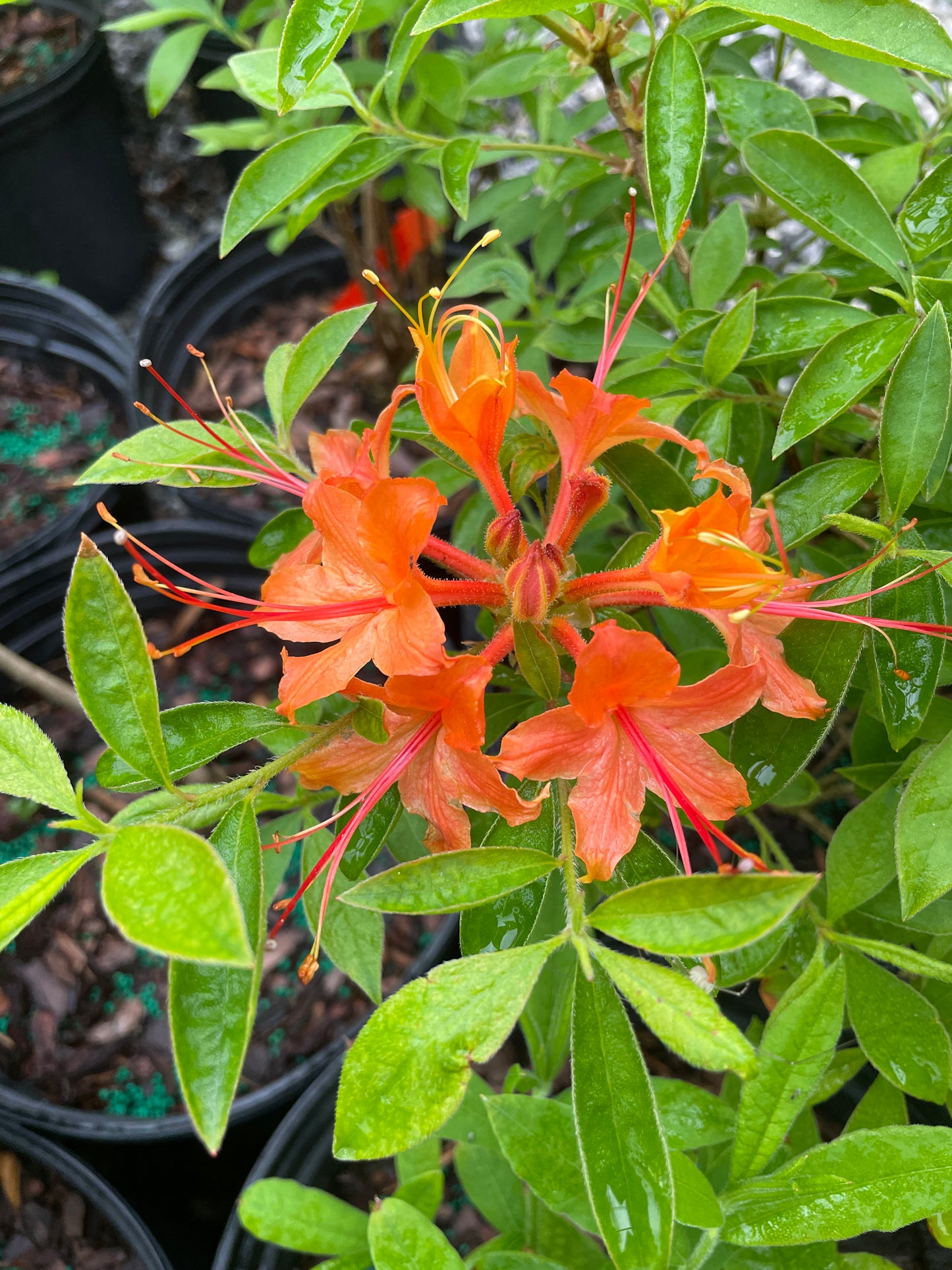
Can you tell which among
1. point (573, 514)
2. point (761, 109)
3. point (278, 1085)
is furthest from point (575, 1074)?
point (278, 1085)

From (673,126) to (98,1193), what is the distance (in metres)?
1.25

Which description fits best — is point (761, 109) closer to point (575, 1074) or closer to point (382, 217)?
point (575, 1074)

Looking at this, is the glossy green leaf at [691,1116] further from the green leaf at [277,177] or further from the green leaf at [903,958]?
the green leaf at [277,177]

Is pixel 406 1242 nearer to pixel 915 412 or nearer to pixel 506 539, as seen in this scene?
pixel 506 539

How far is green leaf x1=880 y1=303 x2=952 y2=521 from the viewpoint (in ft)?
1.96

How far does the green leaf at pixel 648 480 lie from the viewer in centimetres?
67

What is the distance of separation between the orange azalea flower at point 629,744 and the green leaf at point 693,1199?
0.17 meters

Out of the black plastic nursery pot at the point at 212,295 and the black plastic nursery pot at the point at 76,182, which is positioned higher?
the black plastic nursery pot at the point at 76,182

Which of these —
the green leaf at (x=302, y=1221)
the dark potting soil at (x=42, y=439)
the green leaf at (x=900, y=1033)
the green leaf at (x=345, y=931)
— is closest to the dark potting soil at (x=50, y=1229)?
the green leaf at (x=302, y=1221)

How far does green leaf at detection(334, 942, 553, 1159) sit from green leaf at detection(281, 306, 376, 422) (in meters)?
0.45

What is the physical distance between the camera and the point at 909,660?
629 millimetres

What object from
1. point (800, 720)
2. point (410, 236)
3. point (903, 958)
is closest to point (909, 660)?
point (800, 720)

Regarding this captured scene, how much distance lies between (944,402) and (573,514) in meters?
0.24

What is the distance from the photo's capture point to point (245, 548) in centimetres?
171
